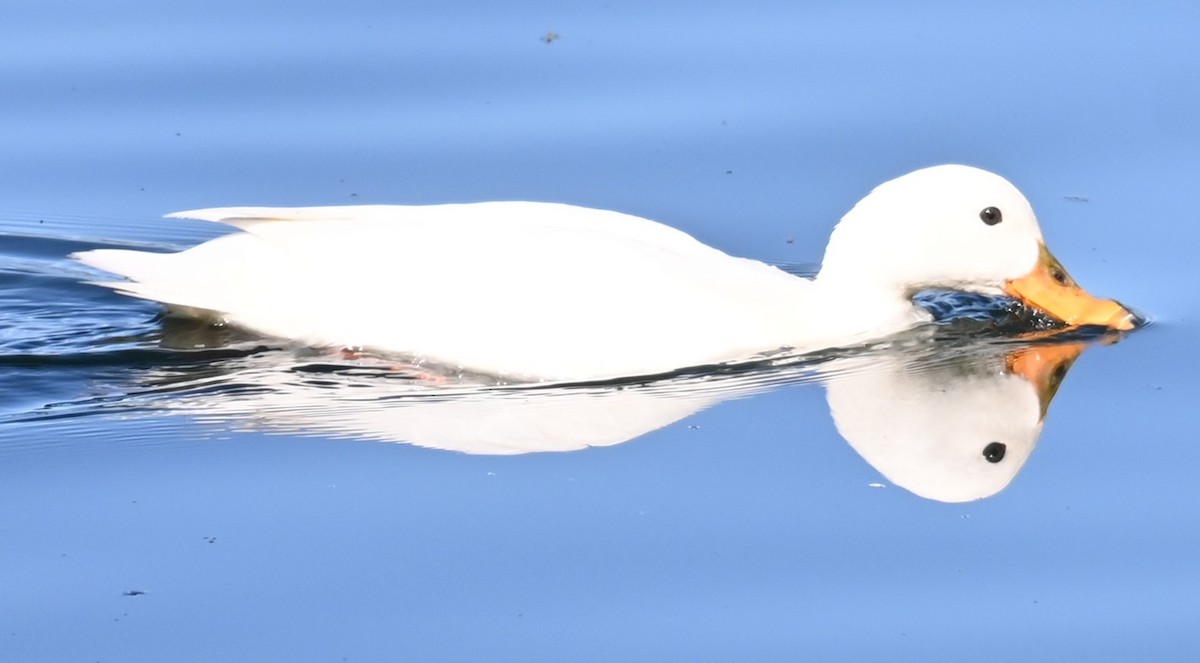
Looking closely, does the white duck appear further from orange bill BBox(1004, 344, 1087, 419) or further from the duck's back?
orange bill BBox(1004, 344, 1087, 419)

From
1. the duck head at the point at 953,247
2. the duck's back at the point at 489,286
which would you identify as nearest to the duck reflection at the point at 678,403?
the duck's back at the point at 489,286

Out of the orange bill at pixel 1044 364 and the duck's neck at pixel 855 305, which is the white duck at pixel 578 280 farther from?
the orange bill at pixel 1044 364

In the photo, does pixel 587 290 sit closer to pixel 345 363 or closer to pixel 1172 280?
pixel 345 363

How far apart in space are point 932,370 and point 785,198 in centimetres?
159

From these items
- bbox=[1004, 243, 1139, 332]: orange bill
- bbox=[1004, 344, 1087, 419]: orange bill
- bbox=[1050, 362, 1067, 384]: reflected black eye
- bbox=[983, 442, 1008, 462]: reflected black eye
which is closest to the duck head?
bbox=[1004, 243, 1139, 332]: orange bill

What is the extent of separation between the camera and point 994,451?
6.38 metres

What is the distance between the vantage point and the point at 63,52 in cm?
941

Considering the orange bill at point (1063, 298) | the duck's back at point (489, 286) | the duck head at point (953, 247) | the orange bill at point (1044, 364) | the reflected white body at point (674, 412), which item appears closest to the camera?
the reflected white body at point (674, 412)

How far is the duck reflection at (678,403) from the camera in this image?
6.33 m

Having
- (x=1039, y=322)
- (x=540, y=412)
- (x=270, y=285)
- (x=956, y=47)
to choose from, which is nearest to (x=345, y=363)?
(x=270, y=285)

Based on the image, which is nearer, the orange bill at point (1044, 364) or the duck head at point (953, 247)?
the orange bill at point (1044, 364)

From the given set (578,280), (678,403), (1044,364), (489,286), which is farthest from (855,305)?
(489,286)

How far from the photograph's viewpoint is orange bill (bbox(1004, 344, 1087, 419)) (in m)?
6.95

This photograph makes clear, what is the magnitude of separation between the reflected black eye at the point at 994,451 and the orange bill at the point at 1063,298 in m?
0.98
